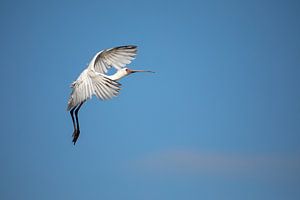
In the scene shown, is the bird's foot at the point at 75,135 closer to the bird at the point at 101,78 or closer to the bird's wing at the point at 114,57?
the bird at the point at 101,78

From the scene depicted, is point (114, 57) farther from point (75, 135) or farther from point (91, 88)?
point (91, 88)

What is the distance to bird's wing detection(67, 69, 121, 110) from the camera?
64.4 ft

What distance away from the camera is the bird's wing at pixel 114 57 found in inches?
906

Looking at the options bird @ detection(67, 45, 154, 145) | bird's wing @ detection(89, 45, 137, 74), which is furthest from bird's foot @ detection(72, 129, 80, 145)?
bird's wing @ detection(89, 45, 137, 74)

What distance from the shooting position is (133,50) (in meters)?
23.0

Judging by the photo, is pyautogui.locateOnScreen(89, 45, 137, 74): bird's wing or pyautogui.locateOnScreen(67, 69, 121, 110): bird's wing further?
pyautogui.locateOnScreen(89, 45, 137, 74): bird's wing

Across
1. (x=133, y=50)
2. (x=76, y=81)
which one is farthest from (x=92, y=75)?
(x=133, y=50)

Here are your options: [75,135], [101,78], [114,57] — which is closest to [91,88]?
[101,78]

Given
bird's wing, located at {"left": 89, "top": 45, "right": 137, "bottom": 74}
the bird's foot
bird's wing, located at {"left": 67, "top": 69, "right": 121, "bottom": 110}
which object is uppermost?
bird's wing, located at {"left": 89, "top": 45, "right": 137, "bottom": 74}

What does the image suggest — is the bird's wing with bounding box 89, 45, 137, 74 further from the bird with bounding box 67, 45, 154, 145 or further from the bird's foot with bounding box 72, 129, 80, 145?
the bird's foot with bounding box 72, 129, 80, 145

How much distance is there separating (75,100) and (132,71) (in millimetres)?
3252

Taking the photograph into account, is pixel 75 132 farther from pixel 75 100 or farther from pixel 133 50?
pixel 133 50

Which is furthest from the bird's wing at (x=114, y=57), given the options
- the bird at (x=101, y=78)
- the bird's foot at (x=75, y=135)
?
the bird's foot at (x=75, y=135)

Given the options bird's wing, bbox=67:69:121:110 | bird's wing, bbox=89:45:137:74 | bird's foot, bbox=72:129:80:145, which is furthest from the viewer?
bird's wing, bbox=89:45:137:74
